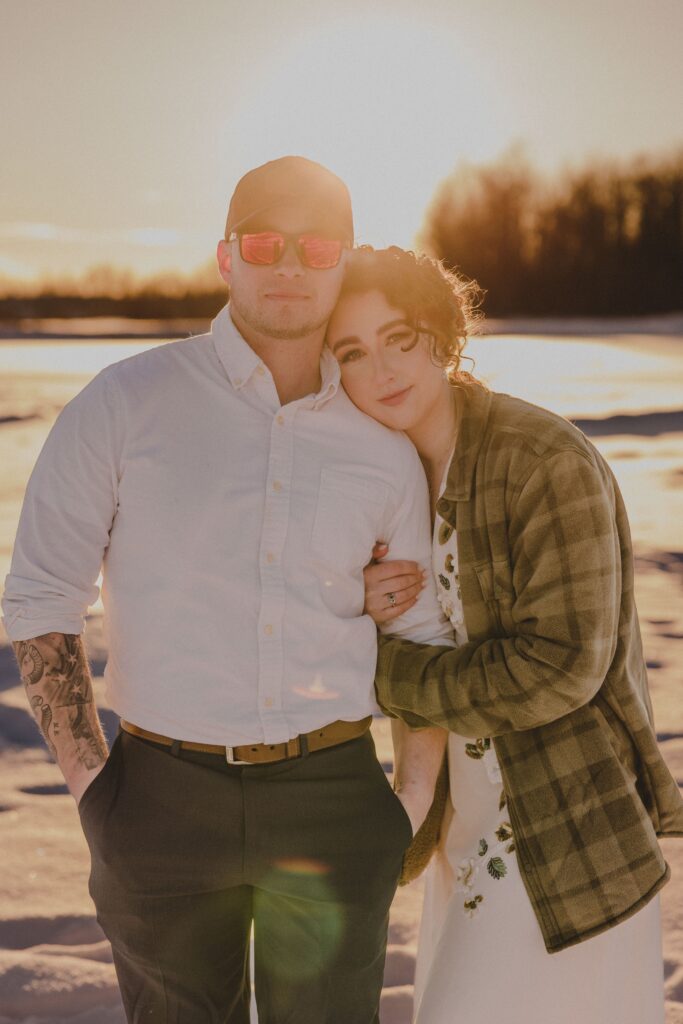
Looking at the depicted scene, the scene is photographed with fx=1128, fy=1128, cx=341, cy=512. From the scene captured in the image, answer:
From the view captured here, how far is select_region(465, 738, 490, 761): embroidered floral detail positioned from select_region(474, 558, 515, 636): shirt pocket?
25 cm

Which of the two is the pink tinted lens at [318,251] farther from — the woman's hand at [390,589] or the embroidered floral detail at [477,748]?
the embroidered floral detail at [477,748]

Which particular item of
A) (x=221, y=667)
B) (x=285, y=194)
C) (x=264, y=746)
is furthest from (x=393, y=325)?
(x=264, y=746)

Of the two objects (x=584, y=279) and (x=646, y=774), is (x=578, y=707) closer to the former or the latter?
(x=646, y=774)

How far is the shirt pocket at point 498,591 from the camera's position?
2.34 meters

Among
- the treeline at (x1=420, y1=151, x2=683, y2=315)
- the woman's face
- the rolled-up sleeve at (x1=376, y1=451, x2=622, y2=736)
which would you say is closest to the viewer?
the rolled-up sleeve at (x1=376, y1=451, x2=622, y2=736)

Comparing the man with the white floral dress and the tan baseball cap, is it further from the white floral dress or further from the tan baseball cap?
the white floral dress

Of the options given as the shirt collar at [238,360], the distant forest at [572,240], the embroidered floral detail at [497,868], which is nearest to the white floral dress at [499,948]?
the embroidered floral detail at [497,868]

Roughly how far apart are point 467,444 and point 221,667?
0.72 metres

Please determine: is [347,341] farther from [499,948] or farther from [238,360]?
[499,948]

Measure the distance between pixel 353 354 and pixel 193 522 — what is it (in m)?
0.59

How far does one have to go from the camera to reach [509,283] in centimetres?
4219

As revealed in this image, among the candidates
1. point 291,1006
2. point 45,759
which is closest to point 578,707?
point 291,1006

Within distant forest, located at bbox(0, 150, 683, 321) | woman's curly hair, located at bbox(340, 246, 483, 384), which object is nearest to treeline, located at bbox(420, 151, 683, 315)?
distant forest, located at bbox(0, 150, 683, 321)

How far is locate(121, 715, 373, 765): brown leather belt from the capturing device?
2258mm
